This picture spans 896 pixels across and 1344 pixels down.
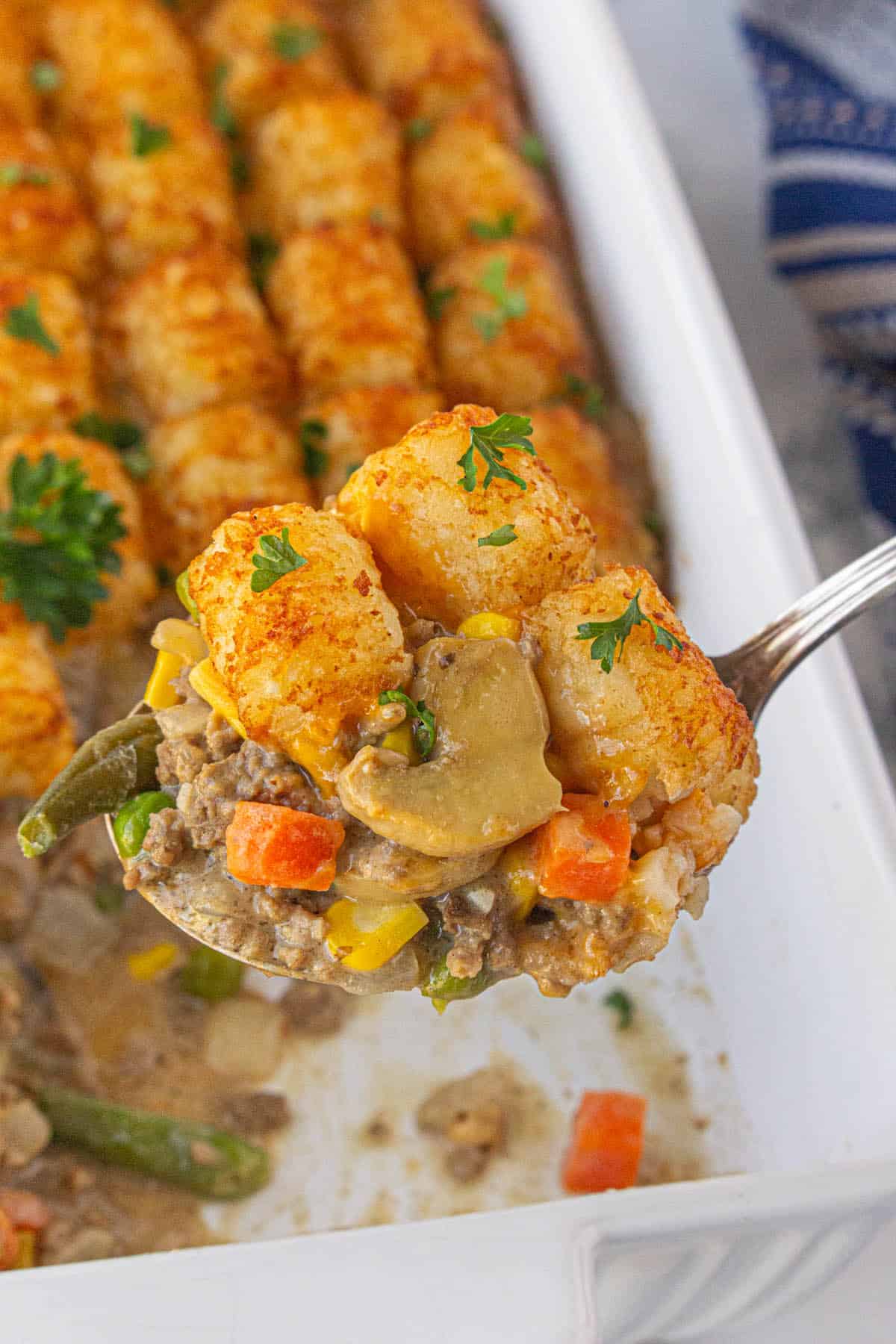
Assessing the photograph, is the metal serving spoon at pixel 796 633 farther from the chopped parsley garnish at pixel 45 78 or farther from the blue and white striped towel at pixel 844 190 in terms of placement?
the chopped parsley garnish at pixel 45 78

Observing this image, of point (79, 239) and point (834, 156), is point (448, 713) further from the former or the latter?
point (834, 156)

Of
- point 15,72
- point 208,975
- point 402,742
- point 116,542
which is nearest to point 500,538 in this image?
point 402,742

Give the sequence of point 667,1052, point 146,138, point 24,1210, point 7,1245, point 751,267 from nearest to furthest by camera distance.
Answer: point 7,1245 → point 24,1210 → point 667,1052 → point 146,138 → point 751,267

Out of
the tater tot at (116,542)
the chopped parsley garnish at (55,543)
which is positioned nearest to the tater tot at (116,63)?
the tater tot at (116,542)

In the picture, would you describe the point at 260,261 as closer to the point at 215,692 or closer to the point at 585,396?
the point at 585,396

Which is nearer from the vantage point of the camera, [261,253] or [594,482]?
[594,482]

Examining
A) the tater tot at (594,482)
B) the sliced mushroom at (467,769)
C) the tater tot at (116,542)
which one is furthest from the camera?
the tater tot at (594,482)

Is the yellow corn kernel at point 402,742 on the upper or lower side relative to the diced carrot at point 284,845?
upper
